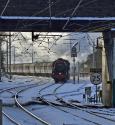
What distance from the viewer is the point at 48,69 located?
277ft

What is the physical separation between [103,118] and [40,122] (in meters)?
3.02

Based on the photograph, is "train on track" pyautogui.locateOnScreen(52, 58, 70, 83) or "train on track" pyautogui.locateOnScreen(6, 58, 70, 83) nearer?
"train on track" pyautogui.locateOnScreen(52, 58, 70, 83)

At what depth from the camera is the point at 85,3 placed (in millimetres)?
25828

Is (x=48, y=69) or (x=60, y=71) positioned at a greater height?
(x=48, y=69)

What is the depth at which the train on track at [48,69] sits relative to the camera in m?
67.9

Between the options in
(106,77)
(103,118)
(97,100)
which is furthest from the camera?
(97,100)

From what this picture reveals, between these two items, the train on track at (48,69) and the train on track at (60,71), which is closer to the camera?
the train on track at (60,71)

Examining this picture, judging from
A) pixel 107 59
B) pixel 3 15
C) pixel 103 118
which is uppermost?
pixel 3 15

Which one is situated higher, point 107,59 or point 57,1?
point 57,1

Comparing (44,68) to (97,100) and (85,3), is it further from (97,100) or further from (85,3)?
(85,3)

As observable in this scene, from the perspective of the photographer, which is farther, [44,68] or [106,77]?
[44,68]

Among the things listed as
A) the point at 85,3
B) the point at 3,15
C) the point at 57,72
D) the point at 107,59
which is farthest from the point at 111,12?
the point at 57,72

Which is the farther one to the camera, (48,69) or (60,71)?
(48,69)

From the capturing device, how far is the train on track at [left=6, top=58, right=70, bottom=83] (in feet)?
223
